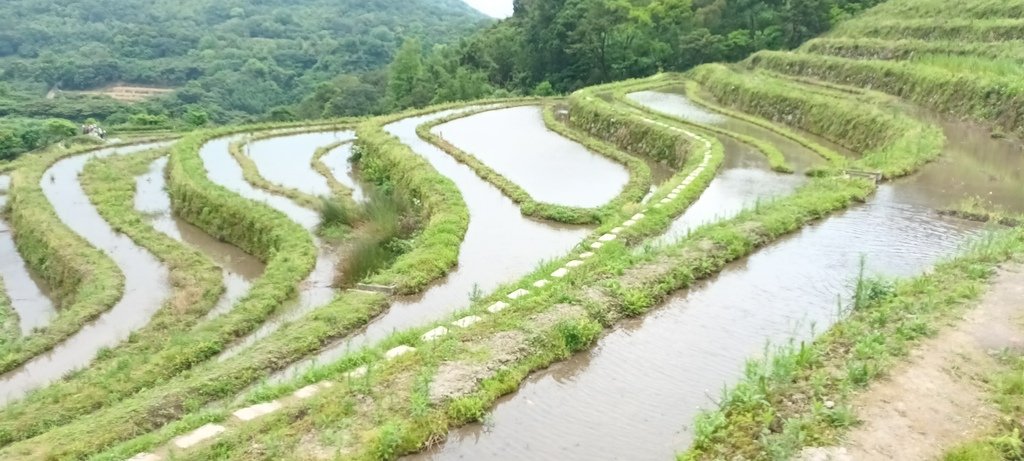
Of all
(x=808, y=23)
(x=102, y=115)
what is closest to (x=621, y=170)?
(x=808, y=23)

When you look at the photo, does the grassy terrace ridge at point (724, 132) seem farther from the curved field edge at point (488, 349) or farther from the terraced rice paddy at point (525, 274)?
the curved field edge at point (488, 349)

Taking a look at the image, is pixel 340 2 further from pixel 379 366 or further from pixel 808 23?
pixel 379 366

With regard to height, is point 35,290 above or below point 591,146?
below

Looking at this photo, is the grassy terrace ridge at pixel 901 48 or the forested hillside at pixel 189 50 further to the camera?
the forested hillside at pixel 189 50

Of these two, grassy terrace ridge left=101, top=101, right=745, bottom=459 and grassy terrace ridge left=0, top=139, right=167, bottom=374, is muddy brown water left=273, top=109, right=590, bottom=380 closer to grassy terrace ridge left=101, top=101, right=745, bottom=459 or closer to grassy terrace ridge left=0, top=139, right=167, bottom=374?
grassy terrace ridge left=101, top=101, right=745, bottom=459

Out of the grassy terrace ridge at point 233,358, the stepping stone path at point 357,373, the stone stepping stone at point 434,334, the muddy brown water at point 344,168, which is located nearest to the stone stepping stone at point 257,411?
the stepping stone path at point 357,373

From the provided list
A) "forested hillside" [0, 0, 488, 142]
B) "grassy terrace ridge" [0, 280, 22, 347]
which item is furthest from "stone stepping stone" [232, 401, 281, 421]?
"forested hillside" [0, 0, 488, 142]
